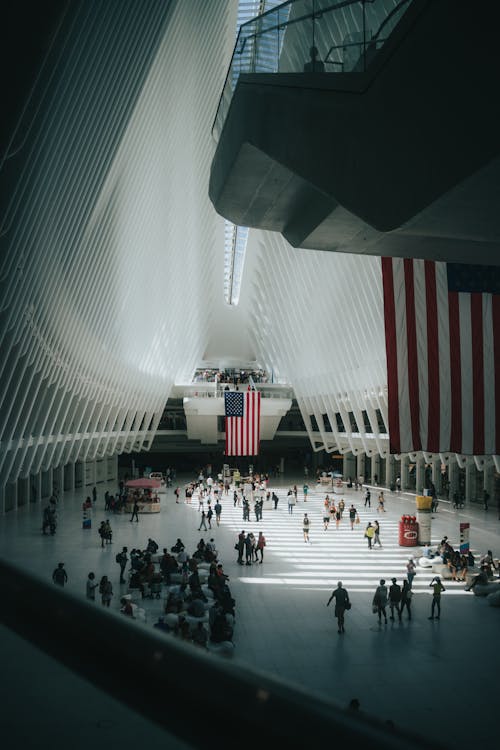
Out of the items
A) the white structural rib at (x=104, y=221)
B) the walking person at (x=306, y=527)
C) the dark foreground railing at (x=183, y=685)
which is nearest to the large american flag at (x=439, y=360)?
the white structural rib at (x=104, y=221)

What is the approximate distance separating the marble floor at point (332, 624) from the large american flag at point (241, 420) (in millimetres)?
11107

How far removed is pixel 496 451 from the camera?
1097 cm

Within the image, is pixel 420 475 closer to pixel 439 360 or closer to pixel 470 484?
pixel 470 484

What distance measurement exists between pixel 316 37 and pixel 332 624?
31.9ft

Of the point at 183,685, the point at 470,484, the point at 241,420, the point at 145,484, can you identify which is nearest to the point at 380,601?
the point at 183,685

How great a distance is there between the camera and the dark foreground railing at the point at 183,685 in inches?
25.9

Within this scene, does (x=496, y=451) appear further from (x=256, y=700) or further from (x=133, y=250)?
(x=133, y=250)

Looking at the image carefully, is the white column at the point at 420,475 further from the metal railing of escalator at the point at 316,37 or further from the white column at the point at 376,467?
the metal railing of escalator at the point at 316,37

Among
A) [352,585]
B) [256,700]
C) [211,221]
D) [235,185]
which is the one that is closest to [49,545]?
[352,585]

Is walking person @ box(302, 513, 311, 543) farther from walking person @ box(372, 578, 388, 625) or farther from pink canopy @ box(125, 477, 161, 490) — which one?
pink canopy @ box(125, 477, 161, 490)

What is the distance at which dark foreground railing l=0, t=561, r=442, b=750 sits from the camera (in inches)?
25.9

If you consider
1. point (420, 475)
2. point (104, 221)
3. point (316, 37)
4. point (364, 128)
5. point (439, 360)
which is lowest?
point (420, 475)

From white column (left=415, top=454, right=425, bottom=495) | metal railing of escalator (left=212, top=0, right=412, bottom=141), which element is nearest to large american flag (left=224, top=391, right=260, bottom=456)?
white column (left=415, top=454, right=425, bottom=495)

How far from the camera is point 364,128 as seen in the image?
536cm
